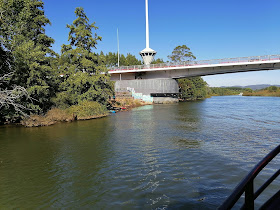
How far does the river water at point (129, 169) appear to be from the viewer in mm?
6648

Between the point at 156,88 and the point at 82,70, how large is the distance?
2854 cm

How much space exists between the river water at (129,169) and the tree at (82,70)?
11.9 meters

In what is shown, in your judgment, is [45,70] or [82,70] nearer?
[45,70]

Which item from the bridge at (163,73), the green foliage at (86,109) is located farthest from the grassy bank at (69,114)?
the bridge at (163,73)

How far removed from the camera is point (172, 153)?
11.3 metres

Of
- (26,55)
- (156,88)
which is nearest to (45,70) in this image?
(26,55)

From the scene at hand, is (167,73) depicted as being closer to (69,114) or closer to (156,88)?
(156,88)

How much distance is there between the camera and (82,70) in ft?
94.7

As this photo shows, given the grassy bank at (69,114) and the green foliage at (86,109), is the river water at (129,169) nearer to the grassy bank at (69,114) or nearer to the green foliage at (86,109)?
the grassy bank at (69,114)

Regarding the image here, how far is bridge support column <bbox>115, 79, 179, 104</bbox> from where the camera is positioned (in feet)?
178

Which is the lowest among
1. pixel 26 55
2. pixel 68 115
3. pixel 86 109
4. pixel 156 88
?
pixel 68 115

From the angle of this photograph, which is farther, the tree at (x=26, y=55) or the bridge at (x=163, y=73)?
the bridge at (x=163, y=73)

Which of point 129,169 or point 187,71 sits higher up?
point 187,71

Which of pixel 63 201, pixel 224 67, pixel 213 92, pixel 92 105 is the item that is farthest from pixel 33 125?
pixel 213 92
